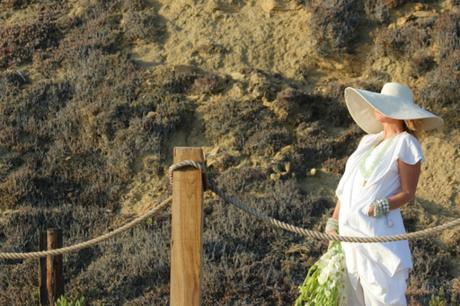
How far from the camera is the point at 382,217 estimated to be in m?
5.00

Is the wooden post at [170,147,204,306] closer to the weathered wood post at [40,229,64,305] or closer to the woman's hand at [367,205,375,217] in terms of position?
the woman's hand at [367,205,375,217]

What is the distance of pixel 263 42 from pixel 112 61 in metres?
2.01

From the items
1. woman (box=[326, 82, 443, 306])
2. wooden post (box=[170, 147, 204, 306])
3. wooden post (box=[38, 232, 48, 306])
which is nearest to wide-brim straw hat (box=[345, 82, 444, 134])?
woman (box=[326, 82, 443, 306])

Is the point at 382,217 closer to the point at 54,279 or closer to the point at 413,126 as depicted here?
the point at 413,126

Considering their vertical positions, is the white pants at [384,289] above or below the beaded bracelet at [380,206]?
below

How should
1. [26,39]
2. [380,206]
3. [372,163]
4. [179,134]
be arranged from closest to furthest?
[380,206]
[372,163]
[179,134]
[26,39]

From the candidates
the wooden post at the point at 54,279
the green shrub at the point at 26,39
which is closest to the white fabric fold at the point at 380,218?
the wooden post at the point at 54,279

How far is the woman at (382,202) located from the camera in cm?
494

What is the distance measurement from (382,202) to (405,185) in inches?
7.4

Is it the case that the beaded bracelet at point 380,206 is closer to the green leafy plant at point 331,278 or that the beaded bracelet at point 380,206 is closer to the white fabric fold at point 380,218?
the white fabric fold at point 380,218

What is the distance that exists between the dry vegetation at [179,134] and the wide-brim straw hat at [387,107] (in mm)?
2270

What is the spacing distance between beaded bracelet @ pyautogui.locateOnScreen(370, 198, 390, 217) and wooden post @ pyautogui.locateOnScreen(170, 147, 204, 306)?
1108 millimetres

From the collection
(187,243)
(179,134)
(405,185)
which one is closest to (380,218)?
(405,185)

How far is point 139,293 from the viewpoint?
7492mm
